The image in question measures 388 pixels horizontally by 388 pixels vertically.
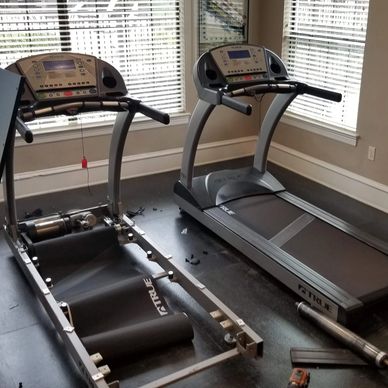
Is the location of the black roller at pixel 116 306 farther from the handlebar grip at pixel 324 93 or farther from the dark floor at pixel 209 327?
the handlebar grip at pixel 324 93

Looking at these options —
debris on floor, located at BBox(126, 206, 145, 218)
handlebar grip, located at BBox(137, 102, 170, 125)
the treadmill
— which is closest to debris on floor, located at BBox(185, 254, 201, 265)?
the treadmill

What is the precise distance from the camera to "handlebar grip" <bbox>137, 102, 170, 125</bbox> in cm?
278

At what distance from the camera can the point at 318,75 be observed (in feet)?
14.3

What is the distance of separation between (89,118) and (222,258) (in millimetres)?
1859

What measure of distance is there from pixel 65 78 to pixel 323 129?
7.71 feet

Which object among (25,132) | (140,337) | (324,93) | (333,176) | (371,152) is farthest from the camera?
(333,176)

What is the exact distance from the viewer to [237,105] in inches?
115

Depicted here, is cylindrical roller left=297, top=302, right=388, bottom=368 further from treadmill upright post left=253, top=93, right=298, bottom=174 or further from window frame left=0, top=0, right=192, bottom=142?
window frame left=0, top=0, right=192, bottom=142

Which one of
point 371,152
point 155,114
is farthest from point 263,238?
Result: point 371,152

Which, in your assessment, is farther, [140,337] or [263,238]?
[263,238]

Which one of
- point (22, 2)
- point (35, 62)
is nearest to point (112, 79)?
point (35, 62)

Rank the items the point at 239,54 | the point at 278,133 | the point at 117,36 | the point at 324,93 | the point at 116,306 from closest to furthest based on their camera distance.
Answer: the point at 116,306 < the point at 324,93 < the point at 239,54 < the point at 117,36 < the point at 278,133

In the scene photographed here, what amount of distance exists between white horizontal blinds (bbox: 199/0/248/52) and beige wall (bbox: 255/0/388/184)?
32cm

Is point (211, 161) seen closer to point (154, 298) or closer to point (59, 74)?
point (59, 74)
